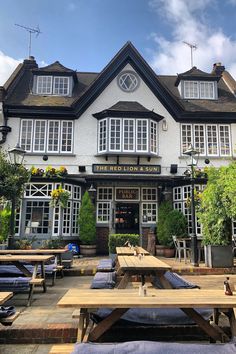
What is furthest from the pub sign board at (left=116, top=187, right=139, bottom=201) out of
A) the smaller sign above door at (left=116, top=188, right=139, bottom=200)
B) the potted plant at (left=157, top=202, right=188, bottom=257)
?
the potted plant at (left=157, top=202, right=188, bottom=257)

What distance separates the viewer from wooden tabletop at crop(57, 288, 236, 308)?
3162mm

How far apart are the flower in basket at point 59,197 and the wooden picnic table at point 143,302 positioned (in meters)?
10.5

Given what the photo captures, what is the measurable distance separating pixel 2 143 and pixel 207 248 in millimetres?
11230

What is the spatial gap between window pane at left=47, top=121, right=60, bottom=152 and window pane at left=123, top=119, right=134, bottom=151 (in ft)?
11.7

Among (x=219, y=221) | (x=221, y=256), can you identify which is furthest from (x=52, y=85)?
(x=221, y=256)

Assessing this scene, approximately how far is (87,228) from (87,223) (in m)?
0.24

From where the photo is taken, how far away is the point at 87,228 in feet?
48.4

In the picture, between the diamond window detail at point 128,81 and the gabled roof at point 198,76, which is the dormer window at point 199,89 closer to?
the gabled roof at point 198,76

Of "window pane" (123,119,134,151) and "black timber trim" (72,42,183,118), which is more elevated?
"black timber trim" (72,42,183,118)

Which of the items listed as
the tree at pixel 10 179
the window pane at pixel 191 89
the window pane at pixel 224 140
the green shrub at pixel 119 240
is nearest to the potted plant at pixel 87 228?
the green shrub at pixel 119 240

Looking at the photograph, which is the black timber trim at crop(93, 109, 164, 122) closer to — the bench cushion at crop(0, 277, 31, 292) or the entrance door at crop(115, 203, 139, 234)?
the entrance door at crop(115, 203, 139, 234)

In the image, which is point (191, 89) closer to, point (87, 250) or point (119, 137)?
point (119, 137)

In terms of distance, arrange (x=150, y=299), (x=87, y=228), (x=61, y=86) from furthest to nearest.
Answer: (x=61, y=86) → (x=87, y=228) → (x=150, y=299)

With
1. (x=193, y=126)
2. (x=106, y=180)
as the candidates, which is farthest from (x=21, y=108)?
(x=193, y=126)
